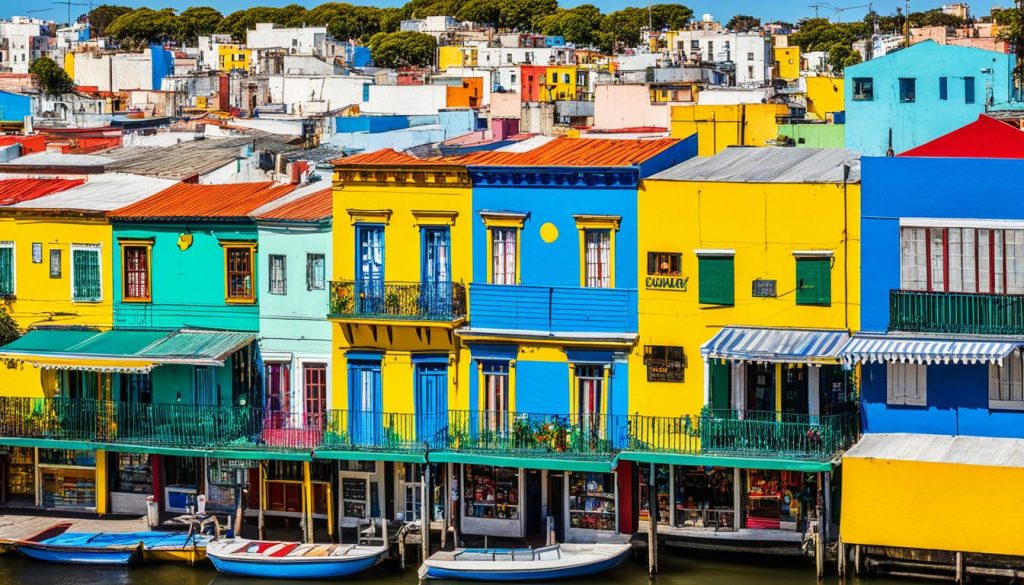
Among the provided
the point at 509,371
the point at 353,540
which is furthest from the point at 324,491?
the point at 509,371

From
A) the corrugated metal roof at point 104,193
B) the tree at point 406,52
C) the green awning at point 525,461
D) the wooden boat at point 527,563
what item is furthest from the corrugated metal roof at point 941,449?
the tree at point 406,52

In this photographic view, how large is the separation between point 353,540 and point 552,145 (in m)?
10.1

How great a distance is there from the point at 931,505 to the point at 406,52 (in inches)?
6075

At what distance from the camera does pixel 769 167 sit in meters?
39.8

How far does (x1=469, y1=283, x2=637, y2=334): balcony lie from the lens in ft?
128

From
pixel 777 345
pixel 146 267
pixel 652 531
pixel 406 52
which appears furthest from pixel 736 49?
pixel 652 531

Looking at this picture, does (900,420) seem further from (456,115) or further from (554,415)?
(456,115)

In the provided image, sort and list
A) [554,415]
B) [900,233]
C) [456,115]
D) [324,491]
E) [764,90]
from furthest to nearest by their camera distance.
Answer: [764,90] < [456,115] < [324,491] < [554,415] < [900,233]

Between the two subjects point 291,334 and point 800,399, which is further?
point 291,334

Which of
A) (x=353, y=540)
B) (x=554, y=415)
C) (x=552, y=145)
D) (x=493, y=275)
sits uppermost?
(x=552, y=145)

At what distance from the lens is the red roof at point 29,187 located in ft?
148

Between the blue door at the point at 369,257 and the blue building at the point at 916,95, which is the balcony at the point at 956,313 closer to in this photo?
the blue door at the point at 369,257

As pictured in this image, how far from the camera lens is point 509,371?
3981cm

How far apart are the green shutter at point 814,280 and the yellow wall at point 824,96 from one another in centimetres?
4523
